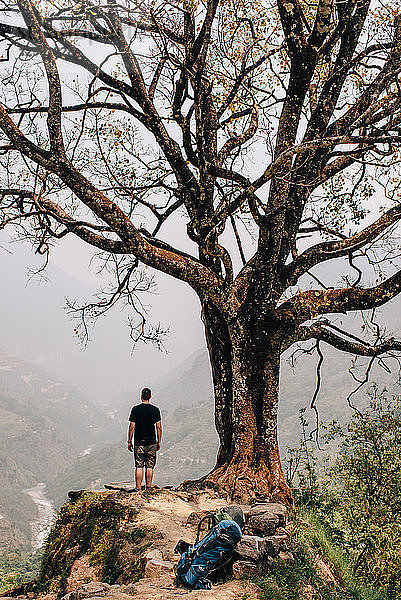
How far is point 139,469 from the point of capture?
35.0ft

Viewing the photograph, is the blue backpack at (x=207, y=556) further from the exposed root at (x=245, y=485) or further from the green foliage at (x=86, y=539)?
the exposed root at (x=245, y=485)

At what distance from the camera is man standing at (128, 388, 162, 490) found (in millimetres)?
10413

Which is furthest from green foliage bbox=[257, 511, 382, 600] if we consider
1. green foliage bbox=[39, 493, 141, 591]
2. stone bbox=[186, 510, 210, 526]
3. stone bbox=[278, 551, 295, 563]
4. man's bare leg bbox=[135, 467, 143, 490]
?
man's bare leg bbox=[135, 467, 143, 490]

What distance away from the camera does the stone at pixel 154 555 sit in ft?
23.8

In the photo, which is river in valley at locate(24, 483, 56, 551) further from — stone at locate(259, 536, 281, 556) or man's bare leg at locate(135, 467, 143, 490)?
stone at locate(259, 536, 281, 556)

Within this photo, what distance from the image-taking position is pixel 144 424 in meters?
10.4

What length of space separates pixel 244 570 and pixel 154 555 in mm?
1549

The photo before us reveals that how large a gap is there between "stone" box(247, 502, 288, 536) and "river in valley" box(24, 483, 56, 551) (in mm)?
112677

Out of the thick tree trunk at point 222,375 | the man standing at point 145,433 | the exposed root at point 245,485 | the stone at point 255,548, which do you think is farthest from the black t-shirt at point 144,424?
the stone at point 255,548

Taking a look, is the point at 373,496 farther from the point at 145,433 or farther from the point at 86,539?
the point at 86,539

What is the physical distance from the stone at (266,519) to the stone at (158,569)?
1.44 m

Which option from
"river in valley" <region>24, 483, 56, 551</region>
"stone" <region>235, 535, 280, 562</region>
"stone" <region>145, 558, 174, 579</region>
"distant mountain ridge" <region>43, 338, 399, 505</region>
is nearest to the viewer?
"stone" <region>235, 535, 280, 562</region>

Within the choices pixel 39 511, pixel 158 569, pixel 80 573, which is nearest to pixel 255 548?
pixel 158 569

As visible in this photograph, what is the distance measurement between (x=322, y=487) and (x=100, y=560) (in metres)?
6.20
